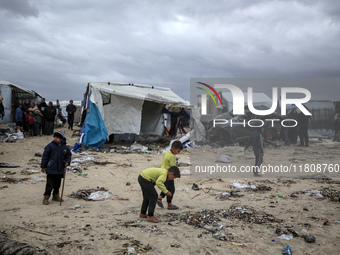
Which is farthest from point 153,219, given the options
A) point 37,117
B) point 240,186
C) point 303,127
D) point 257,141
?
point 37,117

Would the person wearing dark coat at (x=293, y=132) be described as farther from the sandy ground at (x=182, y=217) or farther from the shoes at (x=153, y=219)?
the shoes at (x=153, y=219)

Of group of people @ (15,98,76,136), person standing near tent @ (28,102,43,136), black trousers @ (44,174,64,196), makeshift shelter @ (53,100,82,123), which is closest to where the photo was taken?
black trousers @ (44,174,64,196)

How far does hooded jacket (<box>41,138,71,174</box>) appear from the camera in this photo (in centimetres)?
513

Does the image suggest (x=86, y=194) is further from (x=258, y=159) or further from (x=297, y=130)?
(x=297, y=130)

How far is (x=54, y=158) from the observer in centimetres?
516

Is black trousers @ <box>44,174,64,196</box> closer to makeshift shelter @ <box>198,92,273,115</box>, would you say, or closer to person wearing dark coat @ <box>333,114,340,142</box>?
makeshift shelter @ <box>198,92,273,115</box>

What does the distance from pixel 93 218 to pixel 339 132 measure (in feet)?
37.3

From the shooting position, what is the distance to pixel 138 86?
15078 millimetres

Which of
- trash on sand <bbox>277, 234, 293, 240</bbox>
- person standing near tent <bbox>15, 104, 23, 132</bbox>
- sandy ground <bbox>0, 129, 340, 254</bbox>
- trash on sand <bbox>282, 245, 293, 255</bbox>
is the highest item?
person standing near tent <bbox>15, 104, 23, 132</bbox>

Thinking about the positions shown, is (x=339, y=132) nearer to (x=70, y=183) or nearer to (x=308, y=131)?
(x=308, y=131)

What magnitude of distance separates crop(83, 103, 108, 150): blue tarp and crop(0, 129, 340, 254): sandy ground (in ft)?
11.7

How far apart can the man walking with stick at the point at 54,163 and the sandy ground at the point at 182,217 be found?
0.27m

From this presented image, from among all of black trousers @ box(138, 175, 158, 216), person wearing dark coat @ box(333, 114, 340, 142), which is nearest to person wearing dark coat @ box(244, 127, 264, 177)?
black trousers @ box(138, 175, 158, 216)

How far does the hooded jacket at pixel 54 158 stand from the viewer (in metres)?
5.13
